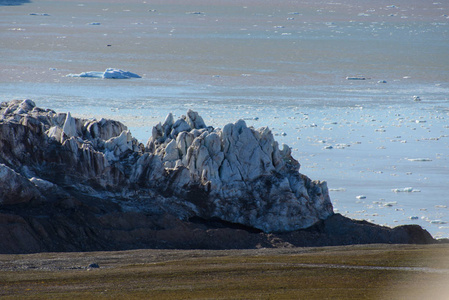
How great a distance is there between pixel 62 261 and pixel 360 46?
73848 millimetres

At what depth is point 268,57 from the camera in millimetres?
76062

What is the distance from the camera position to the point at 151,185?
26.8m

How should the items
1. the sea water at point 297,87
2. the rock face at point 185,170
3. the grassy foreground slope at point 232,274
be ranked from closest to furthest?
the grassy foreground slope at point 232,274
the rock face at point 185,170
the sea water at point 297,87

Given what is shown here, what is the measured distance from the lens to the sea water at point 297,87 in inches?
1281

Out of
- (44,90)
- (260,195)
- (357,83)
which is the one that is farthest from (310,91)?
(260,195)

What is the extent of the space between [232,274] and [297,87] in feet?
126

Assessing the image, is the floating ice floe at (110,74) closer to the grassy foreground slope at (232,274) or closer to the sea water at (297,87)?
the sea water at (297,87)

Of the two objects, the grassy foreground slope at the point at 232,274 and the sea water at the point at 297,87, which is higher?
the sea water at the point at 297,87

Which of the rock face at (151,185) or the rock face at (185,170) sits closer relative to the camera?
the rock face at (151,185)

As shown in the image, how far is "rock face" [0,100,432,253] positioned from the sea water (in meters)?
3.10

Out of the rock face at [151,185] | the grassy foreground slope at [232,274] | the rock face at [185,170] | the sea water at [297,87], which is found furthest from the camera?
the sea water at [297,87]

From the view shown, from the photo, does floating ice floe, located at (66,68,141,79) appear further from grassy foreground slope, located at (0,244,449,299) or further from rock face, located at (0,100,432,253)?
grassy foreground slope, located at (0,244,449,299)

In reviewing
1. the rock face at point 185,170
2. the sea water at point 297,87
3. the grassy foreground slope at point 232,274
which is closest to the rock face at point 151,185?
the rock face at point 185,170

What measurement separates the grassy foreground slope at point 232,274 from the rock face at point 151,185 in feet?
7.65
